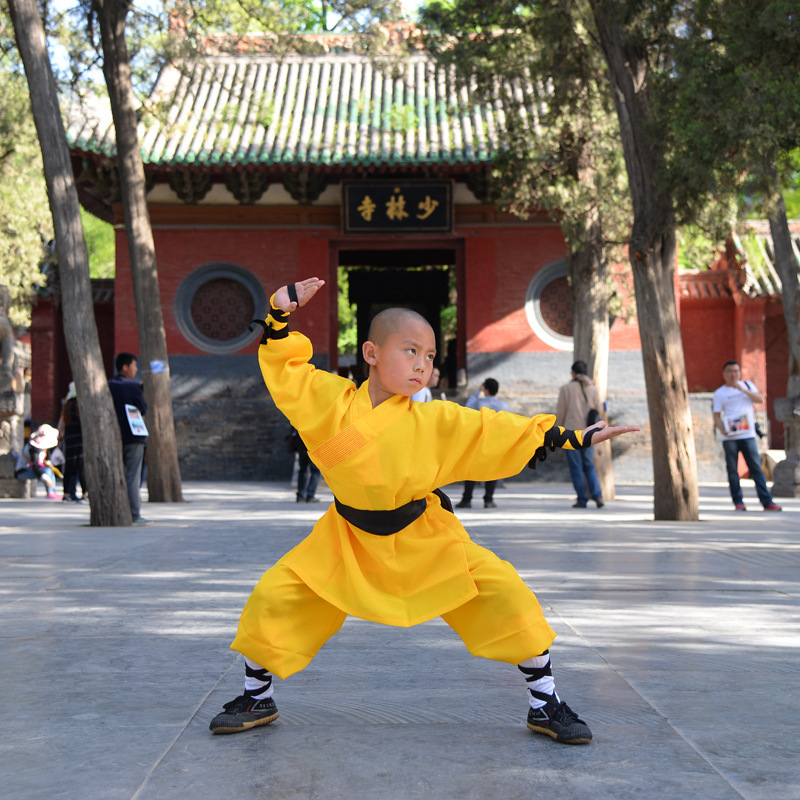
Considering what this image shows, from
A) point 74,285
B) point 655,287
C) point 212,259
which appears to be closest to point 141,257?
point 74,285

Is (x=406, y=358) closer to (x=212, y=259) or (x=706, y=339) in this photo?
(x=212, y=259)

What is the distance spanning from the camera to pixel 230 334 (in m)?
16.4

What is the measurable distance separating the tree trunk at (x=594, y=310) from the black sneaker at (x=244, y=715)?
977cm

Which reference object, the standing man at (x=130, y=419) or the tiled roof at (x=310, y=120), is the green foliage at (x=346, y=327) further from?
the standing man at (x=130, y=419)

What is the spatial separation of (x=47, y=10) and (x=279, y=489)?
7117 mm

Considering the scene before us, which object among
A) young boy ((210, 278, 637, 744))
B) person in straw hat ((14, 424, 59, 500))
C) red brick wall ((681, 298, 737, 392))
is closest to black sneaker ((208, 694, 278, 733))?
young boy ((210, 278, 637, 744))

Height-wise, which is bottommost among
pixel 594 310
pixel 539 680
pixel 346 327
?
pixel 539 680

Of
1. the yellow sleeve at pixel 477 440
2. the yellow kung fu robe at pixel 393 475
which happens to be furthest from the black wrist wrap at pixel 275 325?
the yellow sleeve at pixel 477 440

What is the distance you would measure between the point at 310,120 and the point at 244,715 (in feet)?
48.5

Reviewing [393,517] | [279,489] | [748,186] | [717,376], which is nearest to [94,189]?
[279,489]

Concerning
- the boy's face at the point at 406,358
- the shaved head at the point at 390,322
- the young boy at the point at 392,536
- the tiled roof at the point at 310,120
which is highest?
the tiled roof at the point at 310,120

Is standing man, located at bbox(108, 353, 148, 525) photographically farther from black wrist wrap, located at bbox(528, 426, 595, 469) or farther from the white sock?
the white sock

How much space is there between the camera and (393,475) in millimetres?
2713

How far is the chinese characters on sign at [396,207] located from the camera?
51.8ft
